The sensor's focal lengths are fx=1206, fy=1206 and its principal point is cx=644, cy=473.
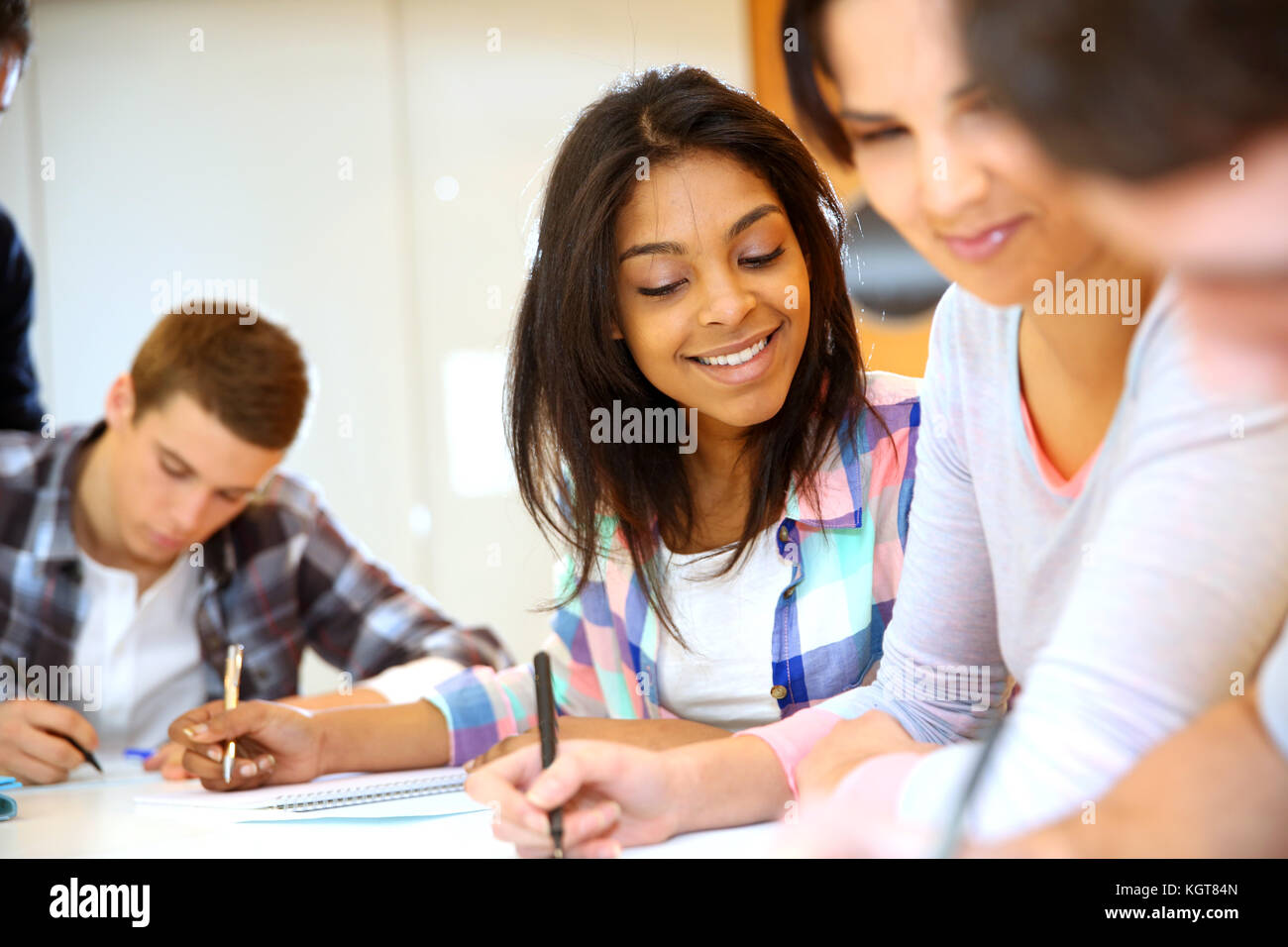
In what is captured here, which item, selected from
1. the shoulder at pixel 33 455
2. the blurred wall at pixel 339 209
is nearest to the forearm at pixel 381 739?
the shoulder at pixel 33 455

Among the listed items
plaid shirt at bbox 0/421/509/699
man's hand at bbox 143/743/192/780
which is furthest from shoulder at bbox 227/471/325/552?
man's hand at bbox 143/743/192/780

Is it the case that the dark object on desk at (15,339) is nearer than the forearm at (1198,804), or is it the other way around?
the forearm at (1198,804)

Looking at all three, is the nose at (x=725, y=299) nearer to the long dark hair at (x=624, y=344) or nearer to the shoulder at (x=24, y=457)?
the long dark hair at (x=624, y=344)

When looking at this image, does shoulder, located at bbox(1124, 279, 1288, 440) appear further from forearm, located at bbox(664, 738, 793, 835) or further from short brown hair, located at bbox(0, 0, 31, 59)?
short brown hair, located at bbox(0, 0, 31, 59)

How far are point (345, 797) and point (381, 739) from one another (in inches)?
8.6

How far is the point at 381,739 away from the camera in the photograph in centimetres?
105

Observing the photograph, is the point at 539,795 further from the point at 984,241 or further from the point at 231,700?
the point at 231,700

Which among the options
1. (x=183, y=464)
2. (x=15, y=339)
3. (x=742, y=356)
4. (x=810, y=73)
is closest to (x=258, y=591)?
(x=183, y=464)

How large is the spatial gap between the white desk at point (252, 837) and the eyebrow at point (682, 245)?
45cm

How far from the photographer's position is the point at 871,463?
0.94 meters

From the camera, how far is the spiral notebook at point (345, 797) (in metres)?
0.78
